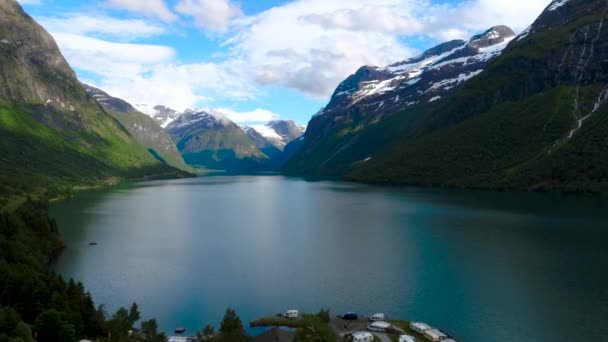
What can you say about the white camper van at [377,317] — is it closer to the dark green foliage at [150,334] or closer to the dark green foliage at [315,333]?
the dark green foliage at [315,333]

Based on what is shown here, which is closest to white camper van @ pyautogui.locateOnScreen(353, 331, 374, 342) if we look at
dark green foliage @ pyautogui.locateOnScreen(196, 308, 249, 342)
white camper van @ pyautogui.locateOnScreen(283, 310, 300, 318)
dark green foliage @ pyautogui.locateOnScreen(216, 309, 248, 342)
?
white camper van @ pyautogui.locateOnScreen(283, 310, 300, 318)

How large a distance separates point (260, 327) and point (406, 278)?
24898 millimetres

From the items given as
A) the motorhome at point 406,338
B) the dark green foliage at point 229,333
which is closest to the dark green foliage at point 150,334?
the dark green foliage at point 229,333

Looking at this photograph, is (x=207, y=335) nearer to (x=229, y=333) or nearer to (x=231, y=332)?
(x=229, y=333)

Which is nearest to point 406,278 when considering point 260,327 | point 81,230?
point 260,327

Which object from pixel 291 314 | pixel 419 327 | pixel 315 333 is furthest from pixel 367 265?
pixel 315 333

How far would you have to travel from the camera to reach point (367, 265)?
73.9m

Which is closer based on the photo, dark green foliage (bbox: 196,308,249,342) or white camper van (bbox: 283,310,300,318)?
dark green foliage (bbox: 196,308,249,342)

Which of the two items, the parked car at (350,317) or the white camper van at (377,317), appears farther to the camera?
the parked car at (350,317)

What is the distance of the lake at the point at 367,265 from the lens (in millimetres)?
53688

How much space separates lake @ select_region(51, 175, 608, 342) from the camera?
5369 cm

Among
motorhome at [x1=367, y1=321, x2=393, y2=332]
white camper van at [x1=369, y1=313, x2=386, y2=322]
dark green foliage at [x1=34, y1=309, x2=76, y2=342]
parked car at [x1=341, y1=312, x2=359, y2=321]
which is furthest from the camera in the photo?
parked car at [x1=341, y1=312, x2=359, y2=321]

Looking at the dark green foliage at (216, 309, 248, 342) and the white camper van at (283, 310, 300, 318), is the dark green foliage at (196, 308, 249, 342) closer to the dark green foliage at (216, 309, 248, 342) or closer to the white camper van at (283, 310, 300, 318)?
the dark green foliage at (216, 309, 248, 342)

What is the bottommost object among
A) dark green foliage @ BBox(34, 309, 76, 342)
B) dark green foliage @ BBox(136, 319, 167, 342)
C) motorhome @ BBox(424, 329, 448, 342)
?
motorhome @ BBox(424, 329, 448, 342)
